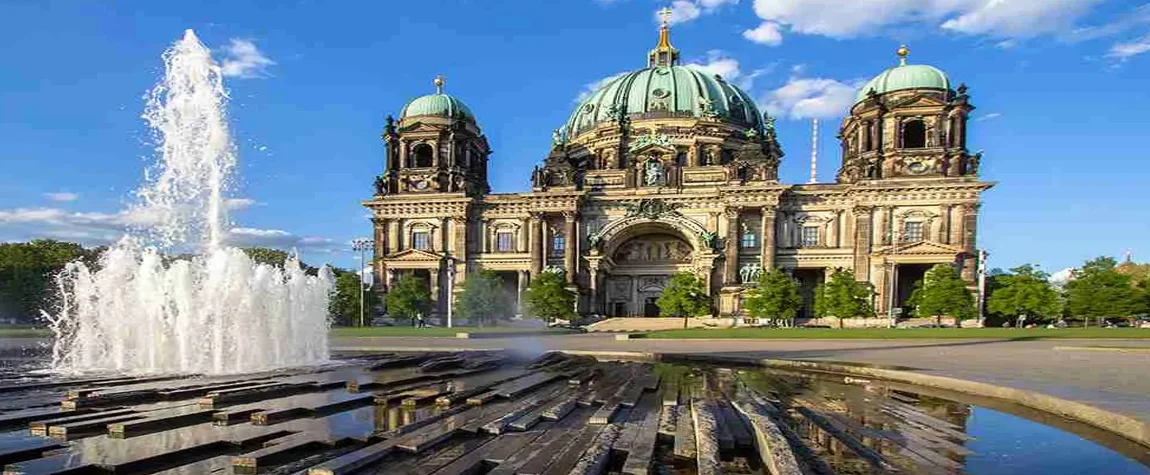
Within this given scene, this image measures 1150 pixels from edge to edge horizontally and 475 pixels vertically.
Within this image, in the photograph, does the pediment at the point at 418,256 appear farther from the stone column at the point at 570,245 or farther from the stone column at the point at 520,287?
the stone column at the point at 570,245

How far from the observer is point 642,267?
234 feet

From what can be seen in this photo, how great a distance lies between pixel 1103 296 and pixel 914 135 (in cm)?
2264

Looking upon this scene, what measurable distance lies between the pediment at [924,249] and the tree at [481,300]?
36.2 m

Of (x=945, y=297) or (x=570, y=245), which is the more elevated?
(x=570, y=245)

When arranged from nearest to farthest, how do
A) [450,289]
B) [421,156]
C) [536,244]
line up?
[450,289]
[536,244]
[421,156]

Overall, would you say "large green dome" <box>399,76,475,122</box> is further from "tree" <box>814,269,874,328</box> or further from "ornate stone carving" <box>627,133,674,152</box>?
"tree" <box>814,269,874,328</box>

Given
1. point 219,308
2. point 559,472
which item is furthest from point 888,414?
point 219,308

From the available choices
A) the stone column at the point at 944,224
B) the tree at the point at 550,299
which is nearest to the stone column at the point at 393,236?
the tree at the point at 550,299

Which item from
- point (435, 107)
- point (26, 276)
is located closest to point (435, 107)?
point (435, 107)

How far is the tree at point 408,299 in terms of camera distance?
2394 inches

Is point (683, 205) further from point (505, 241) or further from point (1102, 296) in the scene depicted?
point (1102, 296)

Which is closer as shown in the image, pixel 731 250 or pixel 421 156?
pixel 731 250

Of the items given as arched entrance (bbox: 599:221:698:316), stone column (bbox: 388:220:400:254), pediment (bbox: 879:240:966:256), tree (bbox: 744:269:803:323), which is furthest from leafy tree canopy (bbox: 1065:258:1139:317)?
stone column (bbox: 388:220:400:254)

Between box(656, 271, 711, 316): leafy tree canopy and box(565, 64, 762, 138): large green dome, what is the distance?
25463 millimetres
